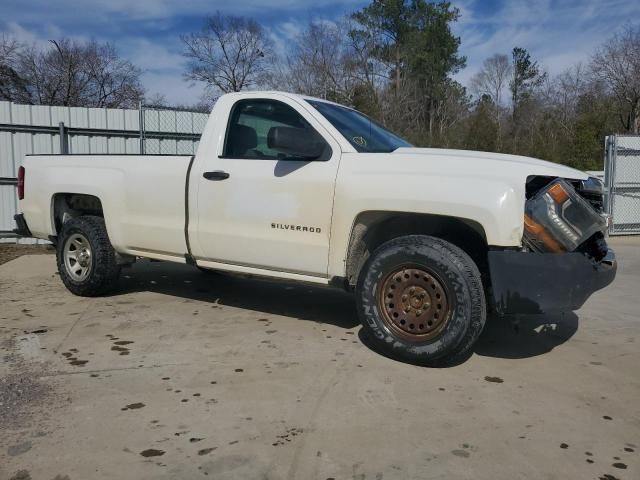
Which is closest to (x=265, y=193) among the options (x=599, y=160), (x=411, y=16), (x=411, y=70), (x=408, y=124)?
(x=599, y=160)

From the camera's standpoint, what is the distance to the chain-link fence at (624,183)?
1279 centimetres

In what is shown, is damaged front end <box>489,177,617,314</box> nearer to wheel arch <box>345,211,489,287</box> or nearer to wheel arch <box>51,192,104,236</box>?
wheel arch <box>345,211,489,287</box>

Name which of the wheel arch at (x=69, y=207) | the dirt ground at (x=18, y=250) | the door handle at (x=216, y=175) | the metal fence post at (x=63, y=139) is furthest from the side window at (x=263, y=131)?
the metal fence post at (x=63, y=139)

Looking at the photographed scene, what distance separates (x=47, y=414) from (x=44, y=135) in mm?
8548

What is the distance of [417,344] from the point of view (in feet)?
13.7

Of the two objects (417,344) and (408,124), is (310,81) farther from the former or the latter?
(417,344)

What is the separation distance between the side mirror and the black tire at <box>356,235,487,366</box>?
0.94 metres

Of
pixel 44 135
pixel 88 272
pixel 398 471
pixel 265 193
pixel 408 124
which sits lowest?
pixel 398 471

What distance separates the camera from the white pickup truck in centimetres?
385

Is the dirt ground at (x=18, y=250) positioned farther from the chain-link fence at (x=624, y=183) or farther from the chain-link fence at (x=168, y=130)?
the chain-link fence at (x=624, y=183)

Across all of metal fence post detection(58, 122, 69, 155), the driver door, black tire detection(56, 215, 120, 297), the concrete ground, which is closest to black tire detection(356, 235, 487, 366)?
the concrete ground

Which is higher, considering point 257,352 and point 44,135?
point 44,135

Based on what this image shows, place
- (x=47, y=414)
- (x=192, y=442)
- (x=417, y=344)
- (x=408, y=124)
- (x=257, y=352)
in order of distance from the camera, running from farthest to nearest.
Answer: (x=408, y=124), (x=257, y=352), (x=417, y=344), (x=47, y=414), (x=192, y=442)

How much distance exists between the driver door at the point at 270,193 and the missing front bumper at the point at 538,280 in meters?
1.34
